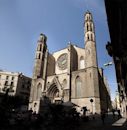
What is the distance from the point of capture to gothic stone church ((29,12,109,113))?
108 ft

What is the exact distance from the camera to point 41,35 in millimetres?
49906

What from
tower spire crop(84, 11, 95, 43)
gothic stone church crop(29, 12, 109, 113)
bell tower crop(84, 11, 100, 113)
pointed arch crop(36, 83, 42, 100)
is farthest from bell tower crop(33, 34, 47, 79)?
tower spire crop(84, 11, 95, 43)

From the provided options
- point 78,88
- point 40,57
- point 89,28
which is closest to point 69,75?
point 78,88

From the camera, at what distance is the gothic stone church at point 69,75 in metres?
32.8

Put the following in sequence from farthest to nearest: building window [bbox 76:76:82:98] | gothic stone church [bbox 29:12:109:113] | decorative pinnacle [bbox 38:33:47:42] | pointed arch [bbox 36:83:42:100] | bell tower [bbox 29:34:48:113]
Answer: decorative pinnacle [bbox 38:33:47:42], pointed arch [bbox 36:83:42:100], bell tower [bbox 29:34:48:113], building window [bbox 76:76:82:98], gothic stone church [bbox 29:12:109:113]

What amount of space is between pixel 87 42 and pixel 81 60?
6.69 metres

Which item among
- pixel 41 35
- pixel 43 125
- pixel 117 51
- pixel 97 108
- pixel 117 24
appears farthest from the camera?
pixel 41 35

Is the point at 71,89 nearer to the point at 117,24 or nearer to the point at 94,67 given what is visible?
the point at 94,67

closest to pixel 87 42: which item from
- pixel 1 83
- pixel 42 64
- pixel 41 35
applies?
pixel 42 64

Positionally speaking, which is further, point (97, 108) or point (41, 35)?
point (41, 35)

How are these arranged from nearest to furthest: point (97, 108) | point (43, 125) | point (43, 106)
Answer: point (43, 125)
point (97, 108)
point (43, 106)

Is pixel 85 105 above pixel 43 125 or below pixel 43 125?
above

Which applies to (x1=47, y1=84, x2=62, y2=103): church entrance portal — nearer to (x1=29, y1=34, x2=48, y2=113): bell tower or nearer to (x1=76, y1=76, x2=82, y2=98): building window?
(x1=29, y1=34, x2=48, y2=113): bell tower

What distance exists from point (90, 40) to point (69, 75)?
389 inches
